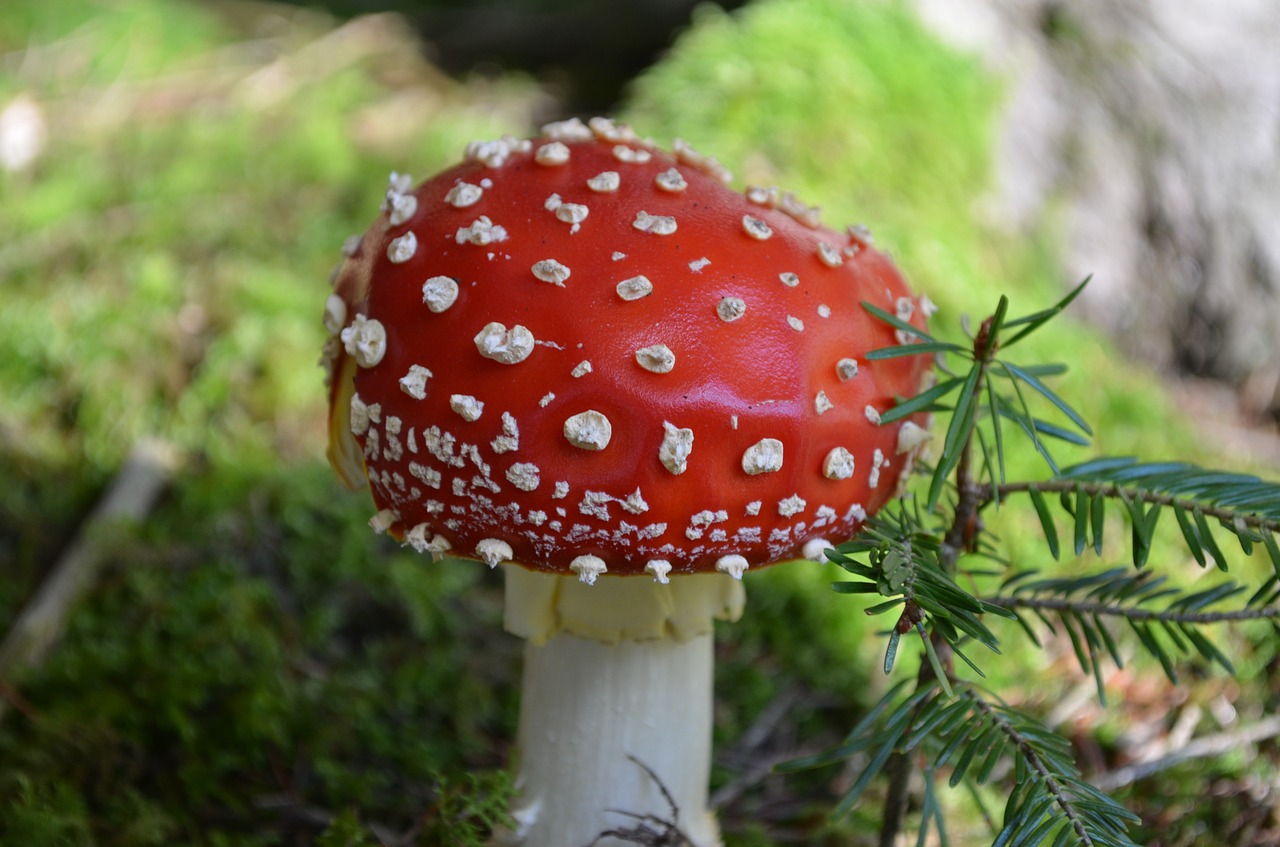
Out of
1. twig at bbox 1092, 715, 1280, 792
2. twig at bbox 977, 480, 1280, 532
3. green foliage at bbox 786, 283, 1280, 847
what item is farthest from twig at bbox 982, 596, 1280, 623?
twig at bbox 1092, 715, 1280, 792

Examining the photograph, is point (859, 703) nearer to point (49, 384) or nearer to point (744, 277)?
point (744, 277)

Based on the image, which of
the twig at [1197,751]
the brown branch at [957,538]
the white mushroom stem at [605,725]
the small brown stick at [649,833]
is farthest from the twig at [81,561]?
the twig at [1197,751]

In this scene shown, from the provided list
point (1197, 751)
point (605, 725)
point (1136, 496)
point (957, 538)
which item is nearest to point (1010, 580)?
point (957, 538)

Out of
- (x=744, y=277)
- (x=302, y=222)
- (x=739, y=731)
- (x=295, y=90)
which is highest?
(x=744, y=277)

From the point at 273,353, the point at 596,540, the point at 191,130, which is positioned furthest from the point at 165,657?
the point at 191,130

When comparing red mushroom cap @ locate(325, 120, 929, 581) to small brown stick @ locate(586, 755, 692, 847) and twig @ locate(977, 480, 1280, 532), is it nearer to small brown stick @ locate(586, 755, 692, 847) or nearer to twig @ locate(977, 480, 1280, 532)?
twig @ locate(977, 480, 1280, 532)

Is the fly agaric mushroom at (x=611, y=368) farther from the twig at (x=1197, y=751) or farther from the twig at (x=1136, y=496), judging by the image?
the twig at (x=1197, y=751)

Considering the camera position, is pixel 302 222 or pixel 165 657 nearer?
pixel 165 657

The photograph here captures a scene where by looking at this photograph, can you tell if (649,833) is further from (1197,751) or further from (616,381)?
(1197,751)
